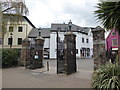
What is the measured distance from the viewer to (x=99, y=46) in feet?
21.0

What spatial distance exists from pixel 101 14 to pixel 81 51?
898 inches

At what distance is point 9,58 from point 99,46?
8.62m

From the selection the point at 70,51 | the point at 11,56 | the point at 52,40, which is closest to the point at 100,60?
the point at 70,51

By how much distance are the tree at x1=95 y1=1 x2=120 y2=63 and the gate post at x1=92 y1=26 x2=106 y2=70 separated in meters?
0.60

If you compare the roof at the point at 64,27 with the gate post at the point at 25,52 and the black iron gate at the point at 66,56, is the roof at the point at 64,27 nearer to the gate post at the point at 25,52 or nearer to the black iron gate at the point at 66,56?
the gate post at the point at 25,52

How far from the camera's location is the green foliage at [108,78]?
169 inches

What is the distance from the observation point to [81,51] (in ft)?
92.3

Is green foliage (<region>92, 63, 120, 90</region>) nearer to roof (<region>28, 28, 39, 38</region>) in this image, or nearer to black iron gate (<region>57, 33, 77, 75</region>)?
black iron gate (<region>57, 33, 77, 75</region>)

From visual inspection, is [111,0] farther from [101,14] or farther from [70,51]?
[70,51]

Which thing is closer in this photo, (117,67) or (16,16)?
(117,67)

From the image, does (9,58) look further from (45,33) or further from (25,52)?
(45,33)

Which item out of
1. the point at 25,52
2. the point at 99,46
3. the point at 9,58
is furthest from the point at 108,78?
the point at 9,58

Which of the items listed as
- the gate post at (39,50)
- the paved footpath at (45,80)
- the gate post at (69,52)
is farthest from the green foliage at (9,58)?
the gate post at (69,52)

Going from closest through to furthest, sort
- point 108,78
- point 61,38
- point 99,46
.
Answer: point 108,78
point 99,46
point 61,38
